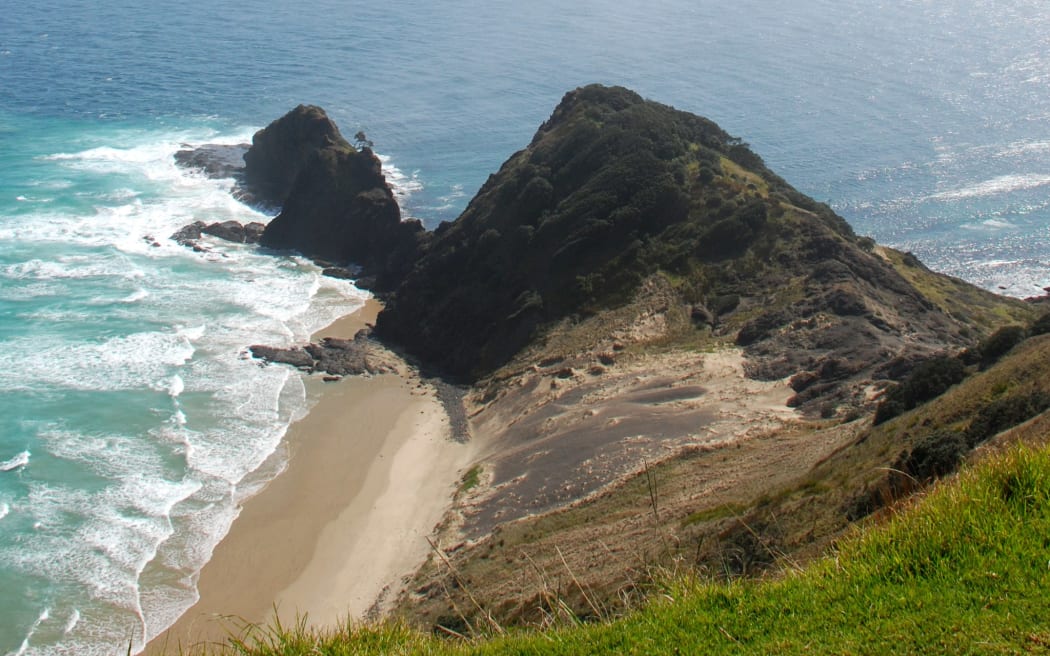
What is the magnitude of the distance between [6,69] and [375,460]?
81.2 metres

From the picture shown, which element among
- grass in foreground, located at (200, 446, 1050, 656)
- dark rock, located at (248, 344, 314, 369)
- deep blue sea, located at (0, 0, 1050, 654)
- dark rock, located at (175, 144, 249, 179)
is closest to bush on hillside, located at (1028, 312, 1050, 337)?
grass in foreground, located at (200, 446, 1050, 656)

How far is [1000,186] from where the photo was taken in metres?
73.2

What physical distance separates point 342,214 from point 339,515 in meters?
32.3

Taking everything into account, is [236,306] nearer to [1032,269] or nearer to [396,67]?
[1032,269]

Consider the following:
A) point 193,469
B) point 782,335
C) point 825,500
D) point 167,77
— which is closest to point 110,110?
point 167,77

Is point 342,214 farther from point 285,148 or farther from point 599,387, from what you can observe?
point 599,387

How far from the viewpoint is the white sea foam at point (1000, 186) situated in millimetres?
72125

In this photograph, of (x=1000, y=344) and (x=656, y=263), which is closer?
(x=1000, y=344)

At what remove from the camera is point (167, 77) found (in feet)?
321

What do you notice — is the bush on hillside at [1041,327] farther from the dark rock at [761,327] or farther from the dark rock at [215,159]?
the dark rock at [215,159]

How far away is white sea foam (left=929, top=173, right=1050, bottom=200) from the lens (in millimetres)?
72125

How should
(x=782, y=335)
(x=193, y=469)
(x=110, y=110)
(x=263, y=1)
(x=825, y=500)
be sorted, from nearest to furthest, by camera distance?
(x=825, y=500) → (x=193, y=469) → (x=782, y=335) → (x=110, y=110) → (x=263, y=1)

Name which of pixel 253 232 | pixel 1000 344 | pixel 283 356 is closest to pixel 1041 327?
pixel 1000 344

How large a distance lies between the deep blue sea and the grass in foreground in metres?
11.1
